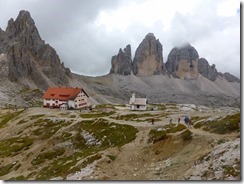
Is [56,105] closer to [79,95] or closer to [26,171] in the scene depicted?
[79,95]

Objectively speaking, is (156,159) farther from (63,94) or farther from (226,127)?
(63,94)

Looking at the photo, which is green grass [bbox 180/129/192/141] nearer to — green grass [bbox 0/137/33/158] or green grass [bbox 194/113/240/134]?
green grass [bbox 194/113/240/134]

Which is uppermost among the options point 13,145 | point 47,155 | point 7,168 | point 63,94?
point 63,94

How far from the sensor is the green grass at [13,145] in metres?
78.0

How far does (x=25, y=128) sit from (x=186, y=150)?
6543cm

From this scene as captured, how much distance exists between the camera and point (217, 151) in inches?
1645


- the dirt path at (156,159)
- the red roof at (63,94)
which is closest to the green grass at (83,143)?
→ the dirt path at (156,159)

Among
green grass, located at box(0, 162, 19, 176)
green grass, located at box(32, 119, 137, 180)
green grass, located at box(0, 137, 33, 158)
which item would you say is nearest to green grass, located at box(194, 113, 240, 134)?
green grass, located at box(32, 119, 137, 180)

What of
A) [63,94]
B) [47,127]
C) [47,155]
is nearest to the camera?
[47,155]

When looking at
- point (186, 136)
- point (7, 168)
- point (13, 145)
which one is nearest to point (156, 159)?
point (186, 136)

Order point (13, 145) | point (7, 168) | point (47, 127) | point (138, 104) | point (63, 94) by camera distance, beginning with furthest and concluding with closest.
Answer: point (63, 94), point (138, 104), point (47, 127), point (13, 145), point (7, 168)

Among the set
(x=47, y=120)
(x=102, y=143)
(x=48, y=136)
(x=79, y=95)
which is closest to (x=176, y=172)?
(x=102, y=143)

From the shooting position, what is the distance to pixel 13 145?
83062mm

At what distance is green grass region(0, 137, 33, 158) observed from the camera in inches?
3072
